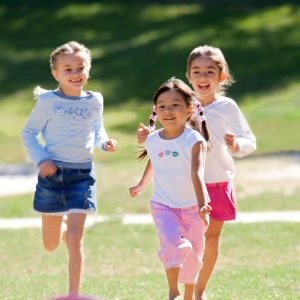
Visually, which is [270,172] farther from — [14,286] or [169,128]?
[169,128]

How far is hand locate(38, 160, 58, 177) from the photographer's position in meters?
8.16

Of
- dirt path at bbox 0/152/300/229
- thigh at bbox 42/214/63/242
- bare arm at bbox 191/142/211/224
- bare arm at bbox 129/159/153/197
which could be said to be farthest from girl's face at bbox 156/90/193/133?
dirt path at bbox 0/152/300/229

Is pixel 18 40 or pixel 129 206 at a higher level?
pixel 18 40

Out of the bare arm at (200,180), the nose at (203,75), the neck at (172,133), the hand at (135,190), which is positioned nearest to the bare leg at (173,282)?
the bare arm at (200,180)

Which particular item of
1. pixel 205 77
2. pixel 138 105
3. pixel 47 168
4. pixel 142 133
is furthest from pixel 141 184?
pixel 138 105

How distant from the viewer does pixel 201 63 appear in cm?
830

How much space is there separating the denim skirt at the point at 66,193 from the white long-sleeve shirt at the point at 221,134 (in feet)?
3.01

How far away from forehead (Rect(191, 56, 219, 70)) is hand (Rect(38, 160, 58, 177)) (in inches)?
49.6

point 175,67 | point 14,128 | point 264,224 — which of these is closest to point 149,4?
point 175,67

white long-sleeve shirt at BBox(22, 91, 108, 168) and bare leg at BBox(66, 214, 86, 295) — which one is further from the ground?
white long-sleeve shirt at BBox(22, 91, 108, 168)

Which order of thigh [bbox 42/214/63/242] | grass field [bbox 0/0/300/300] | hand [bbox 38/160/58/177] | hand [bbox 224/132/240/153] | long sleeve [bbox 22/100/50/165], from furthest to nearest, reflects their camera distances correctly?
grass field [bbox 0/0/300/300]
thigh [bbox 42/214/63/242]
long sleeve [bbox 22/100/50/165]
hand [bbox 38/160/58/177]
hand [bbox 224/132/240/153]

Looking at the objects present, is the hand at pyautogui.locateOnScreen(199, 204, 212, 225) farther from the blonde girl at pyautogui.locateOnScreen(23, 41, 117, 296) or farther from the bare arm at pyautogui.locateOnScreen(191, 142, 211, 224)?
the blonde girl at pyautogui.locateOnScreen(23, 41, 117, 296)

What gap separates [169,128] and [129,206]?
10.8m

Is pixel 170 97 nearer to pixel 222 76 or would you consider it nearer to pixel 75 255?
pixel 222 76
